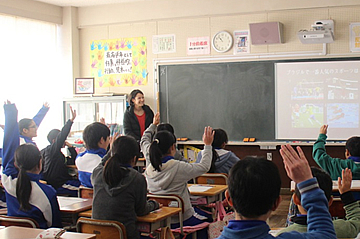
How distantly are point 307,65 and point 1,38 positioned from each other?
168 inches

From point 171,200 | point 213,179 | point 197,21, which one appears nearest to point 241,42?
point 197,21

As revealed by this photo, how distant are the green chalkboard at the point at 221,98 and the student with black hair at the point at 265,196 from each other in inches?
206

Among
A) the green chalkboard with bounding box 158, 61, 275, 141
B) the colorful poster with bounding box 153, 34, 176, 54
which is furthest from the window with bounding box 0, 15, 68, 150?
the green chalkboard with bounding box 158, 61, 275, 141

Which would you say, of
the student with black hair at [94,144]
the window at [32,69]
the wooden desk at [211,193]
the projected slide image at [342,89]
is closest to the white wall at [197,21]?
the projected slide image at [342,89]

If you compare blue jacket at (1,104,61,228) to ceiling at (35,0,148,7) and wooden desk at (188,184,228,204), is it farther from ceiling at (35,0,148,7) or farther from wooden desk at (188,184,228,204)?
ceiling at (35,0,148,7)

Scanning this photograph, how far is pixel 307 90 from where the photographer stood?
20.9 ft

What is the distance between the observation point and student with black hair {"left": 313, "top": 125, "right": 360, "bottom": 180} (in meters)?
3.66

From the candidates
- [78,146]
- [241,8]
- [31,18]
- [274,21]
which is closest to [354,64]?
[274,21]

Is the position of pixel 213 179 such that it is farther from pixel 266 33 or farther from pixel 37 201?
pixel 266 33

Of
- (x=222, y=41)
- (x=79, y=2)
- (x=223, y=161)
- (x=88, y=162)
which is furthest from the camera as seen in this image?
(x=79, y=2)

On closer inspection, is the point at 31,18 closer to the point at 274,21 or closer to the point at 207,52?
the point at 207,52

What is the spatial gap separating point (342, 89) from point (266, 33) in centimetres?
126

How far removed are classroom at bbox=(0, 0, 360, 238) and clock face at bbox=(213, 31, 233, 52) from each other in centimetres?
6

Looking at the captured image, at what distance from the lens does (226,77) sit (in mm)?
6777
